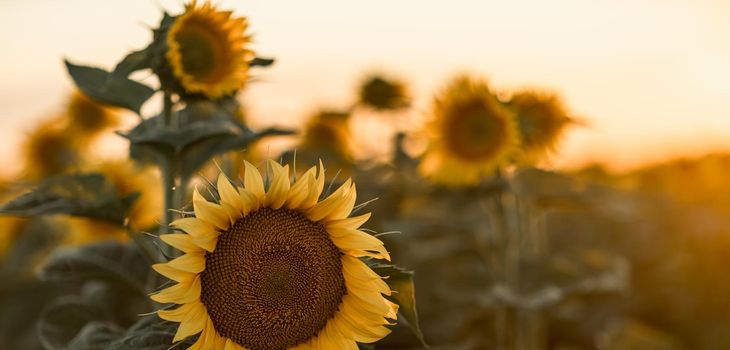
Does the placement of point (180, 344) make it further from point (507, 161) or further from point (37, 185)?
point (507, 161)

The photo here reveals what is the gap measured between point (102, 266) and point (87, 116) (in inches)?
81.6

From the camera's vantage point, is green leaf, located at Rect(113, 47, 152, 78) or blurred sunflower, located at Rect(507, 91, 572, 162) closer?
green leaf, located at Rect(113, 47, 152, 78)

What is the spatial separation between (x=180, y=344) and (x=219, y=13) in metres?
0.73

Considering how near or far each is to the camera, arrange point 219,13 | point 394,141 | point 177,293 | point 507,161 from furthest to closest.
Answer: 1. point 394,141
2. point 507,161
3. point 219,13
4. point 177,293

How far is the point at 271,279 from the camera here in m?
1.53

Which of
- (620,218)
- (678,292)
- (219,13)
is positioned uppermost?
(219,13)

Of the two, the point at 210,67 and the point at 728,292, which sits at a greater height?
the point at 210,67

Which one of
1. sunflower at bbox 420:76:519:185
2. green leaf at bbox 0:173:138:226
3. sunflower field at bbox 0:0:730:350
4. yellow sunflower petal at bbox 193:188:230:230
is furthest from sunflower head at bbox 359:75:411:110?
yellow sunflower petal at bbox 193:188:230:230

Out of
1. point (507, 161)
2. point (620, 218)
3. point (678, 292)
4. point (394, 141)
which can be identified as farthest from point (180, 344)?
point (678, 292)

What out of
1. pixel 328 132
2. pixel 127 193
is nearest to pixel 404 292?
pixel 127 193

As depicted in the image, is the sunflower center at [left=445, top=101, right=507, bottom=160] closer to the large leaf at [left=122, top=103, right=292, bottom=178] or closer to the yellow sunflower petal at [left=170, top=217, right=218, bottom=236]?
the large leaf at [left=122, top=103, right=292, bottom=178]

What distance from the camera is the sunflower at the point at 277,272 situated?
1474mm

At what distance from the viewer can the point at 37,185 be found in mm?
1953

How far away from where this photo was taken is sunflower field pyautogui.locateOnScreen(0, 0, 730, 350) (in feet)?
5.02
